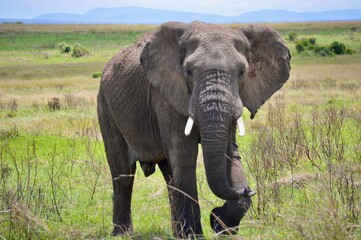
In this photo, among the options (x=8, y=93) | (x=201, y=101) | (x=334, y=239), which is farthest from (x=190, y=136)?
(x=8, y=93)

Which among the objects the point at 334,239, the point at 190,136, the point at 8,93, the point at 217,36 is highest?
the point at 217,36

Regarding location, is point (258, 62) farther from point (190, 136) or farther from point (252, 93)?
point (190, 136)

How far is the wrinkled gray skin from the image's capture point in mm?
5258

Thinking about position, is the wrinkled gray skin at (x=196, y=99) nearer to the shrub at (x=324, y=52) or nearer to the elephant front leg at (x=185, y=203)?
the elephant front leg at (x=185, y=203)

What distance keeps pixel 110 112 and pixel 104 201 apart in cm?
165

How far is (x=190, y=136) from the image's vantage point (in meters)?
5.89

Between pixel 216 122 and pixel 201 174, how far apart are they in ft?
14.6

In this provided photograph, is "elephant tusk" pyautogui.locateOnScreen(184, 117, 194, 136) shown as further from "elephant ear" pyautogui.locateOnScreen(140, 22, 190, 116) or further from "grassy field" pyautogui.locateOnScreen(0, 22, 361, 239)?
"grassy field" pyautogui.locateOnScreen(0, 22, 361, 239)

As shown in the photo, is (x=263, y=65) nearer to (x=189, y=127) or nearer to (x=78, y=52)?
(x=189, y=127)

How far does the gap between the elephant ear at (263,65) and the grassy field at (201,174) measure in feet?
2.90

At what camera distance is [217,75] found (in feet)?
17.5

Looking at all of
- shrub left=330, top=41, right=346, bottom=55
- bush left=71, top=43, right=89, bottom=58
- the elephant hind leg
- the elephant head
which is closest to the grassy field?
the elephant hind leg

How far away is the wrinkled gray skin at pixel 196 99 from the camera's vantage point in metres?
5.26

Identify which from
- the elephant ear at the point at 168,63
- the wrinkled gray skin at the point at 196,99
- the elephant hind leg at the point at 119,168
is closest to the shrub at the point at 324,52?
the elephant hind leg at the point at 119,168
